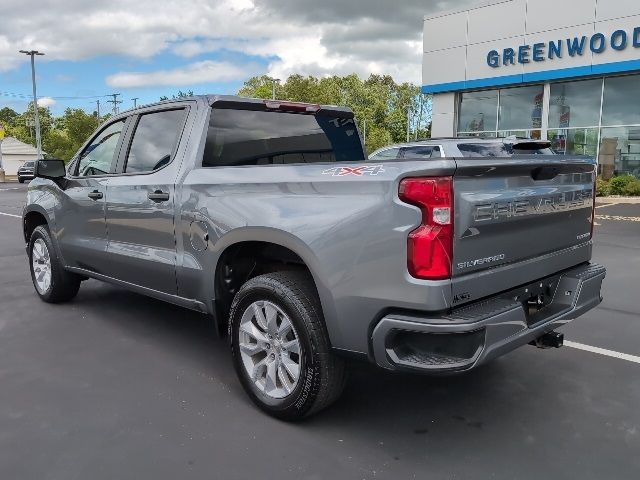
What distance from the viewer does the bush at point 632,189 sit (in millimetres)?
19291

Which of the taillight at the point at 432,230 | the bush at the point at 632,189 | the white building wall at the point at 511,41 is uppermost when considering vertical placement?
the white building wall at the point at 511,41

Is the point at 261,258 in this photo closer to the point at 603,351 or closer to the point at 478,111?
the point at 603,351

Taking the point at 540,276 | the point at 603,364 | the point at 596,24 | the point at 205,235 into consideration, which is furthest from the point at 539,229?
the point at 596,24

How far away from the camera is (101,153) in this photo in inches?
193

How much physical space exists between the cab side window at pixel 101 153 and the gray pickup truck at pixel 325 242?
5cm

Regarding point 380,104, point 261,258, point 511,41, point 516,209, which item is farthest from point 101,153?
point 380,104

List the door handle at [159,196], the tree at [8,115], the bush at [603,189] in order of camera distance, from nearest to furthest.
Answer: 1. the door handle at [159,196]
2. the bush at [603,189]
3. the tree at [8,115]

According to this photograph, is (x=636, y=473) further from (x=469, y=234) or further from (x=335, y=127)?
(x=335, y=127)

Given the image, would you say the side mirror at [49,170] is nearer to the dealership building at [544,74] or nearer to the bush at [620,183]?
the bush at [620,183]

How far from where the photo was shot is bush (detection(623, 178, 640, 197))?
1929 centimetres

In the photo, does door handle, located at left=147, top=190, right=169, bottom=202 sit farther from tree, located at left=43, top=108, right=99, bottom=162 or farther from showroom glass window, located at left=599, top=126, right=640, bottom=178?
tree, located at left=43, top=108, right=99, bottom=162

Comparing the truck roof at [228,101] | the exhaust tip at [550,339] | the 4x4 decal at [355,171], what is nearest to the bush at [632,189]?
the truck roof at [228,101]

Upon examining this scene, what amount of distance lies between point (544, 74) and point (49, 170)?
2093 centimetres

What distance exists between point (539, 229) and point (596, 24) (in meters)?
21.0
